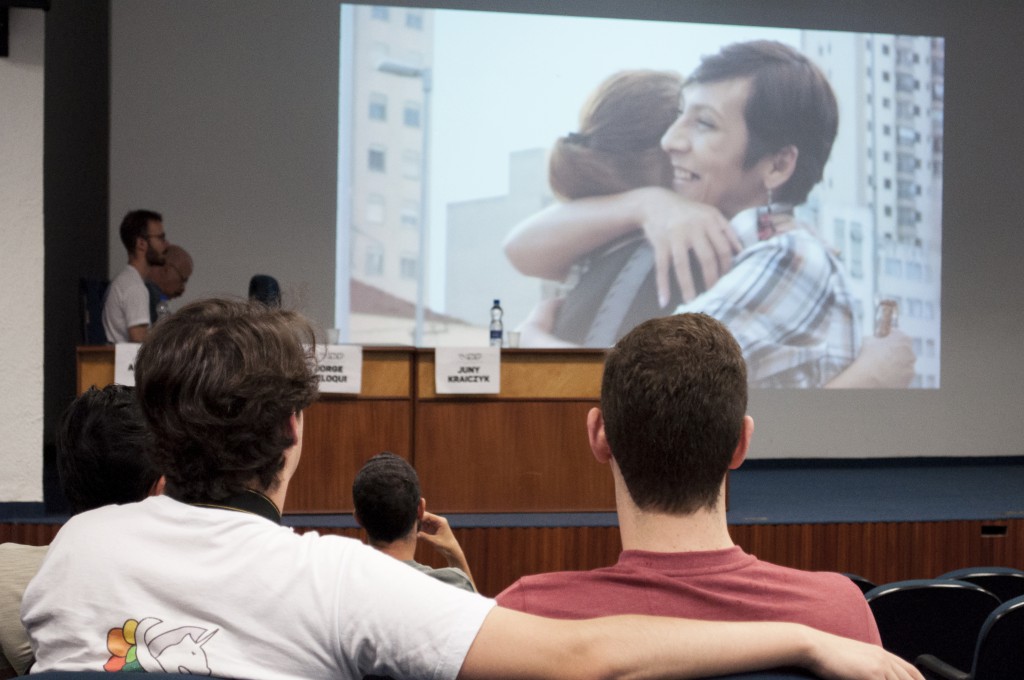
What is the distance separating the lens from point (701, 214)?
685cm

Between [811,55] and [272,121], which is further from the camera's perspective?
[811,55]

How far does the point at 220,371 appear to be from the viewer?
114 cm

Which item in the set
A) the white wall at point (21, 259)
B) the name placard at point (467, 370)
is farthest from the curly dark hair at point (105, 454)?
the white wall at point (21, 259)

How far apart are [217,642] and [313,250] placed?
224 inches

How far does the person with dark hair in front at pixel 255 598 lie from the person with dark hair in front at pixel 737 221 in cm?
558

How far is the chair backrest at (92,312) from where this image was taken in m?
4.89

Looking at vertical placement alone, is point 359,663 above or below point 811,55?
below

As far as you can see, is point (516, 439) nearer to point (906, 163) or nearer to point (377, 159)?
point (377, 159)

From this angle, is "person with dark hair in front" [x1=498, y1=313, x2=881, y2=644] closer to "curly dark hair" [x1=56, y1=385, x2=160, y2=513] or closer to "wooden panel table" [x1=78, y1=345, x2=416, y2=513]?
"curly dark hair" [x1=56, y1=385, x2=160, y2=513]

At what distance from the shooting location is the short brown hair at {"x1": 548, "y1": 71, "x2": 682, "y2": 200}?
6.76 meters

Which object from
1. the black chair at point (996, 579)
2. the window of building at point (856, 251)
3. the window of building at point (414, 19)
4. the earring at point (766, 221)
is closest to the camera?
the black chair at point (996, 579)

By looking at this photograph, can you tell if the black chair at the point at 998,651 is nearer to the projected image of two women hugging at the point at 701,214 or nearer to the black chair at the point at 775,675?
the black chair at the point at 775,675

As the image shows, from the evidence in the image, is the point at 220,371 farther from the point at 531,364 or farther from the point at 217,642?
the point at 531,364

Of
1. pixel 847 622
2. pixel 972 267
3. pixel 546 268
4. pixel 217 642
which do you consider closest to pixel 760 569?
pixel 847 622
